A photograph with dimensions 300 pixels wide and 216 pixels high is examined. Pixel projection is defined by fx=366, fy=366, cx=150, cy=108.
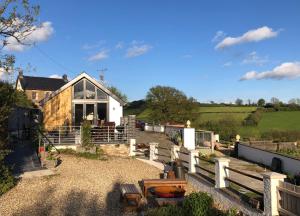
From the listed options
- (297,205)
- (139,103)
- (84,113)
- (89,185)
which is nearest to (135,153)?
(84,113)

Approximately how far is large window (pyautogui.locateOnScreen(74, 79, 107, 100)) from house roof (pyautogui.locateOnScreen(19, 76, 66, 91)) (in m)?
41.3

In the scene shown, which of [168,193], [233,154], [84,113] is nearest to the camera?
[168,193]

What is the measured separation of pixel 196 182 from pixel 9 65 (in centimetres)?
804

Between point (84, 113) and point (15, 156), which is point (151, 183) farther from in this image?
point (84, 113)

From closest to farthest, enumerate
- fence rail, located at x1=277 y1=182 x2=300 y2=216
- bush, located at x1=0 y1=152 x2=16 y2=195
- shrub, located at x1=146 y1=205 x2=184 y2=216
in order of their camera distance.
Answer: fence rail, located at x1=277 y1=182 x2=300 y2=216
shrub, located at x1=146 y1=205 x2=184 y2=216
bush, located at x1=0 y1=152 x2=16 y2=195

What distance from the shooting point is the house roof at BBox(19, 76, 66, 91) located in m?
65.3

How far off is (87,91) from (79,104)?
42.1 inches

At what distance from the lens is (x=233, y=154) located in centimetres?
2775

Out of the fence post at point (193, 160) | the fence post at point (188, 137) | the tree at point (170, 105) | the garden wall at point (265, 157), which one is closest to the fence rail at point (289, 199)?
the fence post at point (193, 160)

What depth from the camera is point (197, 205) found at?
356 inches

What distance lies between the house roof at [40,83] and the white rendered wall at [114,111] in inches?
1619

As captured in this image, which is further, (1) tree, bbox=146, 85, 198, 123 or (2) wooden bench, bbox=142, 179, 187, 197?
(1) tree, bbox=146, 85, 198, 123

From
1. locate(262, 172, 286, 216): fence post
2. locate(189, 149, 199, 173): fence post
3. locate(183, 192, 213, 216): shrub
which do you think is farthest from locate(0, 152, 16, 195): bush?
locate(262, 172, 286, 216): fence post

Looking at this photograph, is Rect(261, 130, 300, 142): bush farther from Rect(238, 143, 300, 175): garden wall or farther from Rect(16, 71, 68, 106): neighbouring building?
Rect(16, 71, 68, 106): neighbouring building
